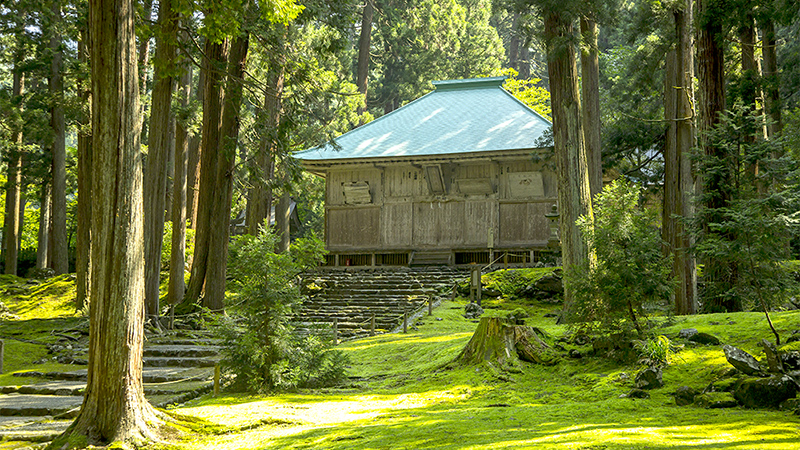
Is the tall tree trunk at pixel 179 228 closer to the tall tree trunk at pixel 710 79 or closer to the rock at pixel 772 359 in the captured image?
the tall tree trunk at pixel 710 79

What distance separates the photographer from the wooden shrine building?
76.1 feet

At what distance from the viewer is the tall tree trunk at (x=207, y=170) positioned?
15328 mm

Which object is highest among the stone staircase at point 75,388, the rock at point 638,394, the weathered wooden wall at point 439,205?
the weathered wooden wall at point 439,205

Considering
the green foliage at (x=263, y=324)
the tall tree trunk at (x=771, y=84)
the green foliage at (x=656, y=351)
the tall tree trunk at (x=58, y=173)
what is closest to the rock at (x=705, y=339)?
the green foliage at (x=656, y=351)

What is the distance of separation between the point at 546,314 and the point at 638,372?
28.0 ft

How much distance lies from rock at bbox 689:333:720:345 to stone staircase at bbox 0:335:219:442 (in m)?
6.24

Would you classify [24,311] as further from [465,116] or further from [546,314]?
[465,116]

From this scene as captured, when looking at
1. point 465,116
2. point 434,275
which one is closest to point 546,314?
point 434,275

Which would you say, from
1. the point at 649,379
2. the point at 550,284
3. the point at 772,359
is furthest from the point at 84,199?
the point at 772,359

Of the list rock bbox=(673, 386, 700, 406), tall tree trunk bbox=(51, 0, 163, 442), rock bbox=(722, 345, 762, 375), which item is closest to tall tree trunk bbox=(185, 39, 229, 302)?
tall tree trunk bbox=(51, 0, 163, 442)

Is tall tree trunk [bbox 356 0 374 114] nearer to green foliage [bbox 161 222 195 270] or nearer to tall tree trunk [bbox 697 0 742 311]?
green foliage [bbox 161 222 195 270]

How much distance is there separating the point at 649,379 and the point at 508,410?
1.61 meters

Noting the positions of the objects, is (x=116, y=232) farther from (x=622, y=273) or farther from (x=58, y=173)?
(x=58, y=173)

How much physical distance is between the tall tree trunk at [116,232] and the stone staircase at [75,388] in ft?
3.02
